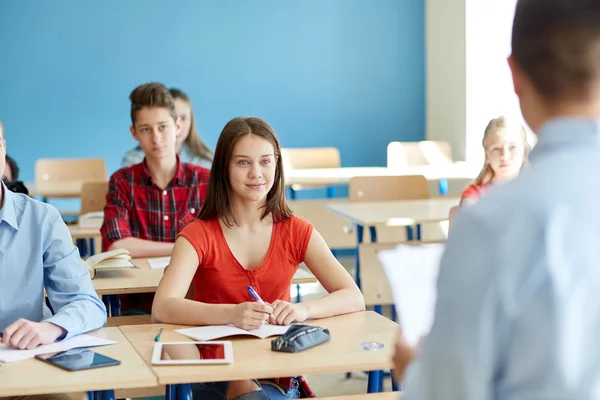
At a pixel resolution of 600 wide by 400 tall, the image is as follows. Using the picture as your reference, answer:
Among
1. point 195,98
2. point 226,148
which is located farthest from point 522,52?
point 195,98

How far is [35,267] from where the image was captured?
211cm

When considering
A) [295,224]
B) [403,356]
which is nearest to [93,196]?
[295,224]

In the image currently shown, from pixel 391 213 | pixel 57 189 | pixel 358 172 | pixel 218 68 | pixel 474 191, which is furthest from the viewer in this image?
pixel 218 68

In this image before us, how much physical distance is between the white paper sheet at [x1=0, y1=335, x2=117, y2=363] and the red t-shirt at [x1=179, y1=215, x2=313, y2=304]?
0.50m

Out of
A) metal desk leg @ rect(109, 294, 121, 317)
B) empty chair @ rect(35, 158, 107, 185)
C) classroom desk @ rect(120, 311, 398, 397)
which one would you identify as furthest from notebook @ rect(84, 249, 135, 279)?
empty chair @ rect(35, 158, 107, 185)

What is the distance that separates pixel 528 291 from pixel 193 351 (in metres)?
1.20

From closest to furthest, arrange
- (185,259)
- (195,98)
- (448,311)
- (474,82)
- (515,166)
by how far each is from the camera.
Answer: (448,311) → (185,259) → (515,166) → (474,82) → (195,98)

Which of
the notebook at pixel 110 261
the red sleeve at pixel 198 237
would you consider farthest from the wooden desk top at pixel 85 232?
the red sleeve at pixel 198 237

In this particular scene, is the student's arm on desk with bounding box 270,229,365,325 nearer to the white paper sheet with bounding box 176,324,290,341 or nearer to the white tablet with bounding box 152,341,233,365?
the white paper sheet with bounding box 176,324,290,341

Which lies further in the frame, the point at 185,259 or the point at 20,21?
the point at 20,21

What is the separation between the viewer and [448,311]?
31.6 inches

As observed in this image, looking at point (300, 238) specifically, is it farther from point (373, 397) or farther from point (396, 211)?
point (396, 211)

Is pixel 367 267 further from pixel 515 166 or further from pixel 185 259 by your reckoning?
pixel 185 259

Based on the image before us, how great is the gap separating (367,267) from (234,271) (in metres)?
1.46
